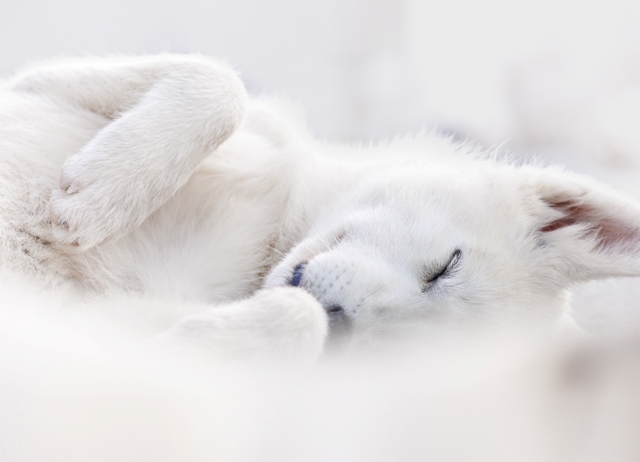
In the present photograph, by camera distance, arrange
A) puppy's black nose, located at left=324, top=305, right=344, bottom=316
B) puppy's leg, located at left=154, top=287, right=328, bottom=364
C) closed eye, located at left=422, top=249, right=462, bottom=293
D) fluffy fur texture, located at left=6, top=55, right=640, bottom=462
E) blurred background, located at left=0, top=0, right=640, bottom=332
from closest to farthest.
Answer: fluffy fur texture, located at left=6, top=55, right=640, bottom=462 → puppy's leg, located at left=154, top=287, right=328, bottom=364 → puppy's black nose, located at left=324, top=305, right=344, bottom=316 → closed eye, located at left=422, top=249, right=462, bottom=293 → blurred background, located at left=0, top=0, right=640, bottom=332

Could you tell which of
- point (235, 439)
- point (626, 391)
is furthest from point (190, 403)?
point (626, 391)

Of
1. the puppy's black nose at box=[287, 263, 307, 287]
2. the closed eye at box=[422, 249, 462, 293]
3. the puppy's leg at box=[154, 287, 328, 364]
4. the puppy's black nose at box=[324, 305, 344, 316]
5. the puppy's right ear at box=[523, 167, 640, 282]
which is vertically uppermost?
the puppy's right ear at box=[523, 167, 640, 282]

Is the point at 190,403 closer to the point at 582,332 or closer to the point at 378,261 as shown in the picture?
the point at 378,261

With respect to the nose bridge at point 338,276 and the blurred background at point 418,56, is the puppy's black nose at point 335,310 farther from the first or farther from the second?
the blurred background at point 418,56

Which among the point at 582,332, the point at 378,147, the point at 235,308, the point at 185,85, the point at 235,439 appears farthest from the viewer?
the point at 378,147

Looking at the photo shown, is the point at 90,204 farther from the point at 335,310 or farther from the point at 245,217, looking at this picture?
the point at 335,310

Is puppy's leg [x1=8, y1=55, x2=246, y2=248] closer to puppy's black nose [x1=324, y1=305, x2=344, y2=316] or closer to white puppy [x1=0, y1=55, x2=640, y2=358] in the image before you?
white puppy [x1=0, y1=55, x2=640, y2=358]

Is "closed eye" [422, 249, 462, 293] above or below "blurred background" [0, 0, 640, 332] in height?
below

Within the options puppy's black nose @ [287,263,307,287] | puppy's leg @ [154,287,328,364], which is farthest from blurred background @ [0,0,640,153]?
puppy's leg @ [154,287,328,364]

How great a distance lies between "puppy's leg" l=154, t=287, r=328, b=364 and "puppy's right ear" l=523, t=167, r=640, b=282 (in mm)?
652

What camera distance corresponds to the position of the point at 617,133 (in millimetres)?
1560

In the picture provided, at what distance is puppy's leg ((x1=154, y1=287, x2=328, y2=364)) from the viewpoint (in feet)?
3.11

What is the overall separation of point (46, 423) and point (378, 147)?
3.99 ft

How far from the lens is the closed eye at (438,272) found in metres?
1.30
